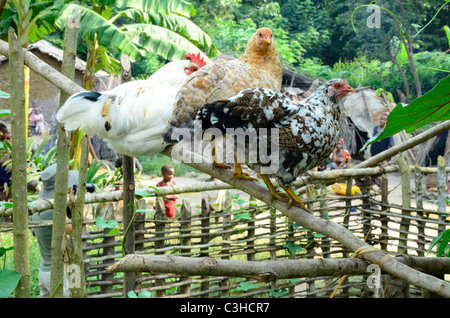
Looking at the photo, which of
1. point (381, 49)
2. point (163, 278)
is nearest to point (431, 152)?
point (381, 49)

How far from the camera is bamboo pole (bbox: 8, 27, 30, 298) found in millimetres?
1152

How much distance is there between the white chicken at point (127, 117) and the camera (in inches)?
→ 49.3

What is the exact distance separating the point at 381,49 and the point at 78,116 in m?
8.91

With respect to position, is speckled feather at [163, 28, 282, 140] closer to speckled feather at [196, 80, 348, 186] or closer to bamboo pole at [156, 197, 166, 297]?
speckled feather at [196, 80, 348, 186]

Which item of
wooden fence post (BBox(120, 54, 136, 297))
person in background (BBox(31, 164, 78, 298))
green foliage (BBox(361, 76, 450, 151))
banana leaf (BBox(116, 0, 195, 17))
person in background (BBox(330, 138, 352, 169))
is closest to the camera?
green foliage (BBox(361, 76, 450, 151))

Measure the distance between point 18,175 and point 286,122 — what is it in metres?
0.69

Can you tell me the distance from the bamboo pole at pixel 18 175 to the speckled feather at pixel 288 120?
481mm

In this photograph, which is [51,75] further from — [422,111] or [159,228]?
[159,228]

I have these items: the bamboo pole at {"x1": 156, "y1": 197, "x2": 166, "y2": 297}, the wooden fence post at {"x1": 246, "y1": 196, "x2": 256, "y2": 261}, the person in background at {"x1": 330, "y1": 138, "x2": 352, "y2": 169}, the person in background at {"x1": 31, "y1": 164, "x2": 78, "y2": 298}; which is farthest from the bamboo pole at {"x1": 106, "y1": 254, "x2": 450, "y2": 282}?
the person in background at {"x1": 330, "y1": 138, "x2": 352, "y2": 169}

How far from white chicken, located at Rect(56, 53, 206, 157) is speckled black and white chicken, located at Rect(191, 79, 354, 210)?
0.23 meters

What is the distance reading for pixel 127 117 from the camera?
1274mm

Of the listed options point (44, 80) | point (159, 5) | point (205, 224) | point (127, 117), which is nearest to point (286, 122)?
point (127, 117)

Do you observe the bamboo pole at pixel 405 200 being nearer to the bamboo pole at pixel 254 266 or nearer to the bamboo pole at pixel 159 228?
the bamboo pole at pixel 159 228
